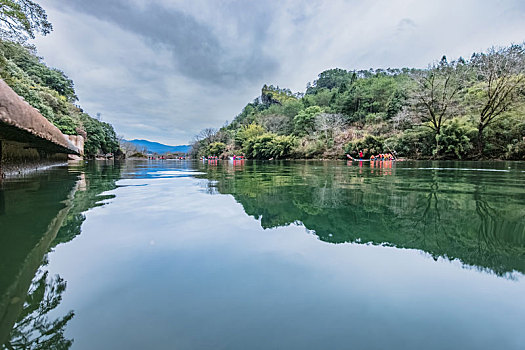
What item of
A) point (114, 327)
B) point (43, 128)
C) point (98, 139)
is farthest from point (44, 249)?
point (98, 139)

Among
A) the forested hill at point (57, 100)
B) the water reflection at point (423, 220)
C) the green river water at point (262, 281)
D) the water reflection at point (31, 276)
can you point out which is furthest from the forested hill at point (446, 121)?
the water reflection at point (31, 276)

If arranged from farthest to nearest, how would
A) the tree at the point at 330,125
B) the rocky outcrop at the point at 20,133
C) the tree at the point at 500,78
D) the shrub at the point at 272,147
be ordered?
1. the shrub at the point at 272,147
2. the tree at the point at 330,125
3. the tree at the point at 500,78
4. the rocky outcrop at the point at 20,133

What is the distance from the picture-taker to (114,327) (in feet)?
2.85

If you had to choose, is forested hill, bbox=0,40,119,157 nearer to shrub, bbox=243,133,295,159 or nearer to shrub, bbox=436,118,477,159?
shrub, bbox=243,133,295,159

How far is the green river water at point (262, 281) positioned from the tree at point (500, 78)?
2176 centimetres

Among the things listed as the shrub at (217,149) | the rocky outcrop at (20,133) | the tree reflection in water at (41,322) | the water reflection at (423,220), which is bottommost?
the tree reflection in water at (41,322)

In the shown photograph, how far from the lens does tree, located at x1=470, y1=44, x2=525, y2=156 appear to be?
17.0 m

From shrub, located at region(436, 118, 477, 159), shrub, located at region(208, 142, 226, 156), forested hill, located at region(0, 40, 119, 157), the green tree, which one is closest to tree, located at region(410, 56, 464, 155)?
shrub, located at region(436, 118, 477, 159)

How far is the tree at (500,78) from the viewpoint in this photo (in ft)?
55.9

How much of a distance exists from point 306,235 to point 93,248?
1.41 metres

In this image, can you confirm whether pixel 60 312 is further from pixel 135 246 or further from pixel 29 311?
pixel 135 246

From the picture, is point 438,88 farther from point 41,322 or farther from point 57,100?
point 57,100

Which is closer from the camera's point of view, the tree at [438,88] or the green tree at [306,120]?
the tree at [438,88]

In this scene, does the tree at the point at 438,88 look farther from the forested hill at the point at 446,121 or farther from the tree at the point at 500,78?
the tree at the point at 500,78
